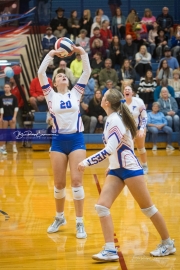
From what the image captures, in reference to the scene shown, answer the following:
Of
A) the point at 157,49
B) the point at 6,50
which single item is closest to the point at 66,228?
the point at 6,50

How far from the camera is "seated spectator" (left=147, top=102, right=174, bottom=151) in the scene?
14.4 meters

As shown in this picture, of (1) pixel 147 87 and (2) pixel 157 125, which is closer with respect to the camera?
(2) pixel 157 125

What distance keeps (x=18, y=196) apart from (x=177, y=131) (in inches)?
268

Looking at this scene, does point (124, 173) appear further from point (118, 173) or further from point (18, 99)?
point (18, 99)

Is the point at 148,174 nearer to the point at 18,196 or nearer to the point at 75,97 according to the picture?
the point at 18,196

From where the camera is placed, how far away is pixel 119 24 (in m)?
18.7

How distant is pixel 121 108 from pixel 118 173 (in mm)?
685

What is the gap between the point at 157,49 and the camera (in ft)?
57.6

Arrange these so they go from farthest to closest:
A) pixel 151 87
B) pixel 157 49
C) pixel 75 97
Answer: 1. pixel 157 49
2. pixel 151 87
3. pixel 75 97

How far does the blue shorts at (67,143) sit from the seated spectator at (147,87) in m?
8.86

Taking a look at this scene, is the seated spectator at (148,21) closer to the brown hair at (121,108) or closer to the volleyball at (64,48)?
the volleyball at (64,48)

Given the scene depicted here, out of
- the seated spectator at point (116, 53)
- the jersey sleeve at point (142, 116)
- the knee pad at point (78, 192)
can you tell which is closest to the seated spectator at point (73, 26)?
the seated spectator at point (116, 53)

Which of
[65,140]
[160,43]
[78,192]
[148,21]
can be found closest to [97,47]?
[160,43]

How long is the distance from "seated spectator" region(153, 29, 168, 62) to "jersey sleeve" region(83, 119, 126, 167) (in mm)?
11899
